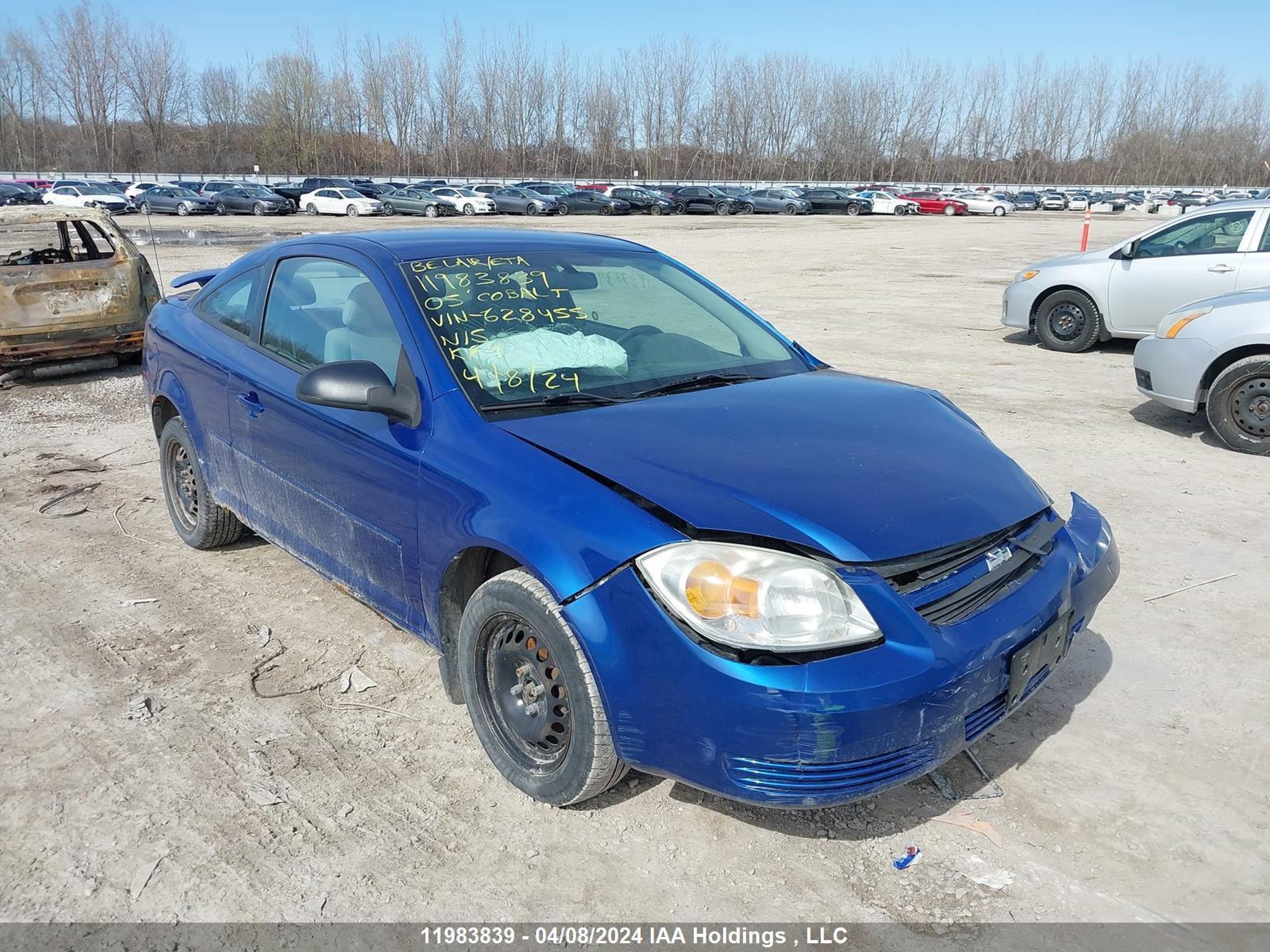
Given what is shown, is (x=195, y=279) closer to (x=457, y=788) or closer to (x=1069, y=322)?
(x=457, y=788)

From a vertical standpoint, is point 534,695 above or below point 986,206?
below

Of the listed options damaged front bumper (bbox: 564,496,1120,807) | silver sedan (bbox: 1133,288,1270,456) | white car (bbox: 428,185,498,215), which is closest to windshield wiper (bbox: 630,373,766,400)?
damaged front bumper (bbox: 564,496,1120,807)

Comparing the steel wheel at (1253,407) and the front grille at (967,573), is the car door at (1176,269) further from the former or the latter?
the front grille at (967,573)

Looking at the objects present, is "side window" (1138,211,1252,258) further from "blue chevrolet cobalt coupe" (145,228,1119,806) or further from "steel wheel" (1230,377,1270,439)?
"blue chevrolet cobalt coupe" (145,228,1119,806)

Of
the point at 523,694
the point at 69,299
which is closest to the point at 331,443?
the point at 523,694

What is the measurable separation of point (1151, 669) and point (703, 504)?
2.27m

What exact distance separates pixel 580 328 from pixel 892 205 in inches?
2243

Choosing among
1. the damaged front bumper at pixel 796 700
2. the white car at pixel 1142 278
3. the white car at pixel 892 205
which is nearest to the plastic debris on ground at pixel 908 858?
the damaged front bumper at pixel 796 700

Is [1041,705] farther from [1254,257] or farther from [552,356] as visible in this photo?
[1254,257]

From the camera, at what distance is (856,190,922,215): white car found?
56.4 m

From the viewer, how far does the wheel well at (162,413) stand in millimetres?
5078

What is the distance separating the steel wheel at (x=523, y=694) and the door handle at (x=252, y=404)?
5.31ft

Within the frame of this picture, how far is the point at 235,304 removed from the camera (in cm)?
444

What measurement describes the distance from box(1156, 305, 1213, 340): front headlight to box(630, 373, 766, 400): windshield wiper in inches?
185
